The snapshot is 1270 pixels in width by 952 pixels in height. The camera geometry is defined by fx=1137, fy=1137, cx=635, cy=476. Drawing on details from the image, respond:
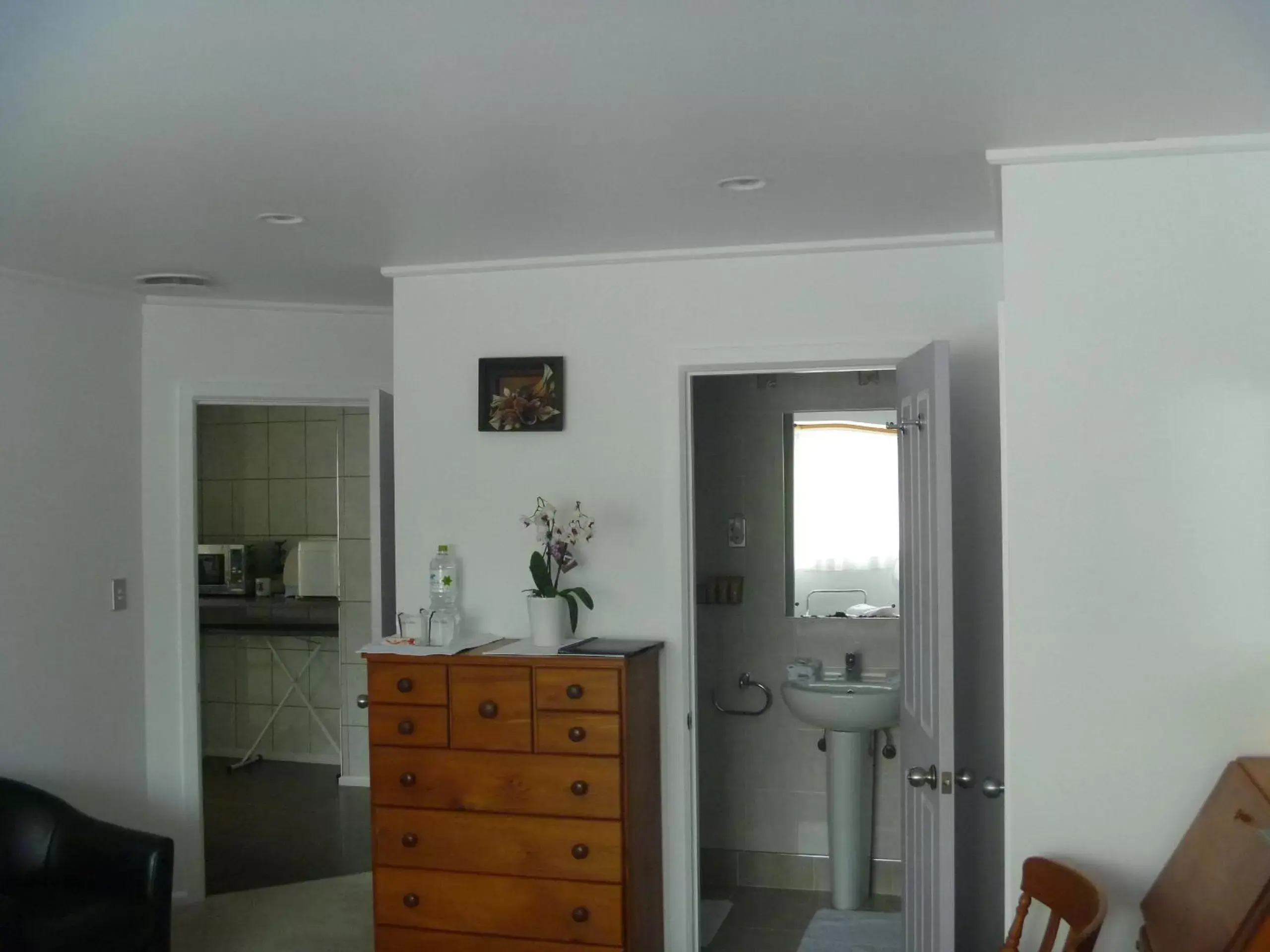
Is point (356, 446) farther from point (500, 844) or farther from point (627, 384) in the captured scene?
point (500, 844)

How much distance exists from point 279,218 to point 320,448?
3.63 m

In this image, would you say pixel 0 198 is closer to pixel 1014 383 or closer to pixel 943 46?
pixel 943 46

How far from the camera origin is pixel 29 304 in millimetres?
3844

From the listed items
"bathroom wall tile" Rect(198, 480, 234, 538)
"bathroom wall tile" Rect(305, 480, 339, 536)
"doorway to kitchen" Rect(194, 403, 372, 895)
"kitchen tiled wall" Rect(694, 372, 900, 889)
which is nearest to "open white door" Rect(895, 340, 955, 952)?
"kitchen tiled wall" Rect(694, 372, 900, 889)


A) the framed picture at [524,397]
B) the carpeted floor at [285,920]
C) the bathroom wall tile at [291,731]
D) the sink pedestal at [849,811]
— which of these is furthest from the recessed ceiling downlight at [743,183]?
the bathroom wall tile at [291,731]

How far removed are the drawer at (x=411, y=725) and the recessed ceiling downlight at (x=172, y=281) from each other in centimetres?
165

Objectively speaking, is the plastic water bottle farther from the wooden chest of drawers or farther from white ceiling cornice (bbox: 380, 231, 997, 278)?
white ceiling cornice (bbox: 380, 231, 997, 278)

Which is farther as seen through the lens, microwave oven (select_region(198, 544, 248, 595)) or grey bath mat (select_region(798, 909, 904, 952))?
microwave oven (select_region(198, 544, 248, 595))

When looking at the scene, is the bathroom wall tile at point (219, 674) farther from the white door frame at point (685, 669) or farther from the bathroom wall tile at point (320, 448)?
the white door frame at point (685, 669)

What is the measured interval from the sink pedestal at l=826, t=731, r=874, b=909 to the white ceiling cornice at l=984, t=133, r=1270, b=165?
7.90 ft

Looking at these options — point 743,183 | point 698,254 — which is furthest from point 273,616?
point 743,183

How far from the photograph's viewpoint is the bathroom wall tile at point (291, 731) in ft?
21.6

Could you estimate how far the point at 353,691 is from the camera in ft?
20.2

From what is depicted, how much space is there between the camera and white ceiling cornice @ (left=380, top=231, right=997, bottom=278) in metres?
3.37
